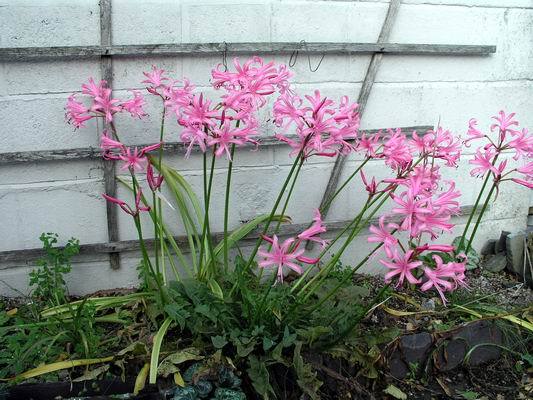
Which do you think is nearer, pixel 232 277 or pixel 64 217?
pixel 232 277

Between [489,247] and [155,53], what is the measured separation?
2.39 m

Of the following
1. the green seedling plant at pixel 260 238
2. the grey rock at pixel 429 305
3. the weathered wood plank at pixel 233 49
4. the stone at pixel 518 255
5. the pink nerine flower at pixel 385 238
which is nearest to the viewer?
the pink nerine flower at pixel 385 238

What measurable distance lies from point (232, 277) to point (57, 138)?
1087mm

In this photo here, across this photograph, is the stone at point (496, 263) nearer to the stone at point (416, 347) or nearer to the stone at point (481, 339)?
the stone at point (481, 339)

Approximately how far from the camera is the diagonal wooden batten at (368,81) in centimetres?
327

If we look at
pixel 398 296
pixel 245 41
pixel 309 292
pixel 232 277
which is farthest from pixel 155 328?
pixel 245 41

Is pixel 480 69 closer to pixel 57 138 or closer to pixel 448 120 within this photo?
pixel 448 120

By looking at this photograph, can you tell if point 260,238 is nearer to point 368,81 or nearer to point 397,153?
point 397,153

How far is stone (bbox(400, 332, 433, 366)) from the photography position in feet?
9.28

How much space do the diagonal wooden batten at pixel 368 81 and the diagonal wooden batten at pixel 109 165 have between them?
1.08 m

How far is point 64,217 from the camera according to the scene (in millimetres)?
3051

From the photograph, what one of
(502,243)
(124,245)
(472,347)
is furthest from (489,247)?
(124,245)

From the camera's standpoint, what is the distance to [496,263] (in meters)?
3.74

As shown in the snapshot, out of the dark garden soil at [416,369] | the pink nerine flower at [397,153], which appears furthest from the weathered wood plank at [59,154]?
the pink nerine flower at [397,153]
